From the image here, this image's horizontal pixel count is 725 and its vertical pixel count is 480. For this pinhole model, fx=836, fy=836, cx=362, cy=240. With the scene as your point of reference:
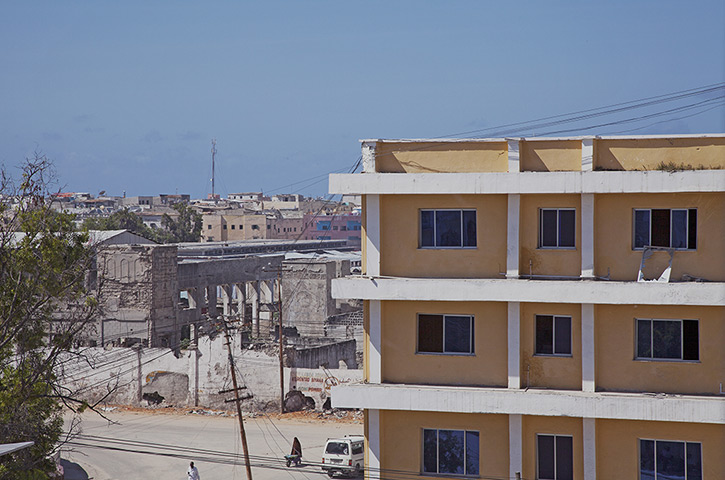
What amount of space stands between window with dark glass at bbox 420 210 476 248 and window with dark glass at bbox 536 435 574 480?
3.21 m

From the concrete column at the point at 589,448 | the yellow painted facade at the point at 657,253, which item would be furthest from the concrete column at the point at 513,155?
the concrete column at the point at 589,448

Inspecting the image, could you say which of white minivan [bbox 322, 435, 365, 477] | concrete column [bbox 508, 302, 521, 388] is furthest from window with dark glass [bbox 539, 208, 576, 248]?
white minivan [bbox 322, 435, 365, 477]

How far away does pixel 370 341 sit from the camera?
Result: 526 inches

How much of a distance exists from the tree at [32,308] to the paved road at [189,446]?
766 cm

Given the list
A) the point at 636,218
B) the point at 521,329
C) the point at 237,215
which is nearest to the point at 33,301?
the point at 521,329

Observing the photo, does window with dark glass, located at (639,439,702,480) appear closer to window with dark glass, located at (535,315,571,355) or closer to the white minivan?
window with dark glass, located at (535,315,571,355)

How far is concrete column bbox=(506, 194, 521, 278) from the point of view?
12711 mm

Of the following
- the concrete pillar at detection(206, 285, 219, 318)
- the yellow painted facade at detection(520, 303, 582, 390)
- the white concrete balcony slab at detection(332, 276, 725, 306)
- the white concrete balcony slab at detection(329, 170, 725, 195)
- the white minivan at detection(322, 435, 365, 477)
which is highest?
the white concrete balcony slab at detection(329, 170, 725, 195)

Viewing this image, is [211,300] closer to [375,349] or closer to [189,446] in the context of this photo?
[189,446]

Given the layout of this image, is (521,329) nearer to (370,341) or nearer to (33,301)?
(370,341)

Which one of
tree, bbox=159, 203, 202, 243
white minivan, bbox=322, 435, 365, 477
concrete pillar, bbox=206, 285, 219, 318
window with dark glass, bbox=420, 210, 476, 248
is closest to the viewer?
window with dark glass, bbox=420, 210, 476, 248

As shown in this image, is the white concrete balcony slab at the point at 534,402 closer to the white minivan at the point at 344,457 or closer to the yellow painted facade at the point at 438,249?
the yellow painted facade at the point at 438,249

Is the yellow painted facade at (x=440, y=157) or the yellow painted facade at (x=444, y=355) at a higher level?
the yellow painted facade at (x=440, y=157)

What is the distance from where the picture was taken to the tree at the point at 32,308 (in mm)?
15258
